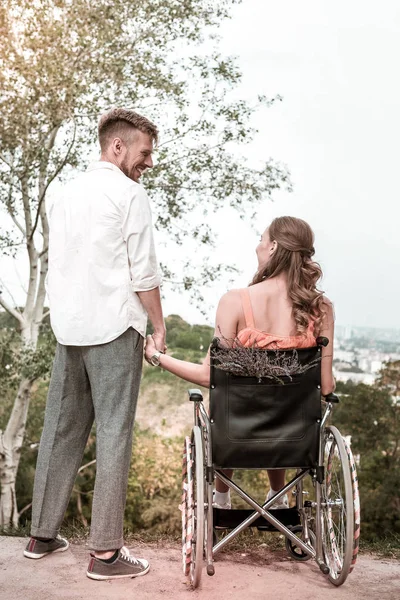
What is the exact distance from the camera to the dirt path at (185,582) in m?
2.48

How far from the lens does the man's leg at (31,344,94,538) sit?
2682mm

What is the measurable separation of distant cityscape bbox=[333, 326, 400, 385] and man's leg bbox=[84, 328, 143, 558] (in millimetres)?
8960

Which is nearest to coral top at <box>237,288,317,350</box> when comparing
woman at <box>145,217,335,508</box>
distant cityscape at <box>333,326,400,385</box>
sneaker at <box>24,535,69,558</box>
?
woman at <box>145,217,335,508</box>

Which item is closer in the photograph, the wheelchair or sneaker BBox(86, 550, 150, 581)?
the wheelchair

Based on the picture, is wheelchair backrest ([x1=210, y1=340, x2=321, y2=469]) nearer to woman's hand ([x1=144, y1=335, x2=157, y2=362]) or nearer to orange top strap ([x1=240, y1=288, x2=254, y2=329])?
orange top strap ([x1=240, y1=288, x2=254, y2=329])

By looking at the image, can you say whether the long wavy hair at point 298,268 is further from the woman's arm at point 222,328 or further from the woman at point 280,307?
the woman's arm at point 222,328

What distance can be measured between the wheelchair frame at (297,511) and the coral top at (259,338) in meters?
0.21

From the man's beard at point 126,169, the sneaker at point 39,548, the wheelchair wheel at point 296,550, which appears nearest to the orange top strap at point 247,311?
the man's beard at point 126,169

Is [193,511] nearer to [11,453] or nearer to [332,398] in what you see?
[332,398]

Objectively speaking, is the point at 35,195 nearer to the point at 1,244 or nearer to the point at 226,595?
the point at 1,244

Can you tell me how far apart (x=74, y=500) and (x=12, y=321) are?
3142 millimetres

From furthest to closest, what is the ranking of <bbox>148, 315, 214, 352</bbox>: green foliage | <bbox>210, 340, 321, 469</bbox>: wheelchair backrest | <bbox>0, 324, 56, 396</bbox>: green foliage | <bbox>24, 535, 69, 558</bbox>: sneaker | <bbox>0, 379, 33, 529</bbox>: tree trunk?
1. <bbox>0, 379, 33, 529</bbox>: tree trunk
2. <bbox>148, 315, 214, 352</bbox>: green foliage
3. <bbox>0, 324, 56, 396</bbox>: green foliage
4. <bbox>24, 535, 69, 558</bbox>: sneaker
5. <bbox>210, 340, 321, 469</bbox>: wheelchair backrest

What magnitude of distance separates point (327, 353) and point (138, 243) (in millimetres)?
701

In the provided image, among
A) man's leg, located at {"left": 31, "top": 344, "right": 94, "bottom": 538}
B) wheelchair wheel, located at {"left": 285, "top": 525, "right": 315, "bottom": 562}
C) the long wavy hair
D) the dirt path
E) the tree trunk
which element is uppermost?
the long wavy hair
